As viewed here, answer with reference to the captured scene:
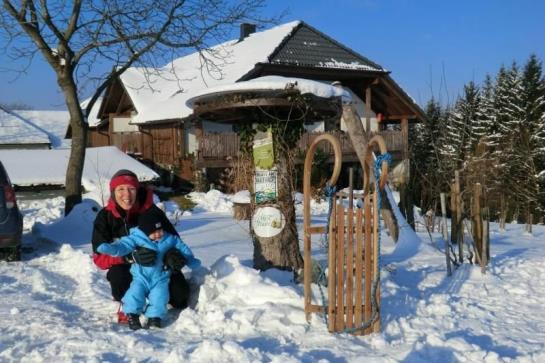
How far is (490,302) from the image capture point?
506 cm

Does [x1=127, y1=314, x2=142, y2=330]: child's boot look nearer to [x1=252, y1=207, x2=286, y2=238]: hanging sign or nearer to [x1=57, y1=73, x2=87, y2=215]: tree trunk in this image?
[x1=252, y1=207, x2=286, y2=238]: hanging sign

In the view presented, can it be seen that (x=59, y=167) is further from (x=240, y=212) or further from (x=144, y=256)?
(x=144, y=256)

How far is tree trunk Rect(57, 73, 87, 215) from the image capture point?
10.6 metres

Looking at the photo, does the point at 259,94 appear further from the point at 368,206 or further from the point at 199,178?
the point at 199,178

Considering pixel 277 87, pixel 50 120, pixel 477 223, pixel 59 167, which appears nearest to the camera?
pixel 277 87

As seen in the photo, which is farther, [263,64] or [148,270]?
[263,64]

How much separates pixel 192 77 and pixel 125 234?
19954mm

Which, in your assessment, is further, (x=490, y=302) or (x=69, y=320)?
(x=490, y=302)

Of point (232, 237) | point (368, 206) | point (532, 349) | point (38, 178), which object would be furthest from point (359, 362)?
point (38, 178)

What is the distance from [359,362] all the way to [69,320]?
91.1 inches

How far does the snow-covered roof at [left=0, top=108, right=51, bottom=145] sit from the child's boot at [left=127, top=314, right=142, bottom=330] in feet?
95.8

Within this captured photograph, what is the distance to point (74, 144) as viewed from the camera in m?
10.8

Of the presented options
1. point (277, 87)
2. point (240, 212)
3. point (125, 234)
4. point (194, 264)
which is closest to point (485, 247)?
point (277, 87)

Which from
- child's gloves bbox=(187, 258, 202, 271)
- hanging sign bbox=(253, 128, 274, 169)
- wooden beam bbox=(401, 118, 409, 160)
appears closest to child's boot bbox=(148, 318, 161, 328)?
child's gloves bbox=(187, 258, 202, 271)
